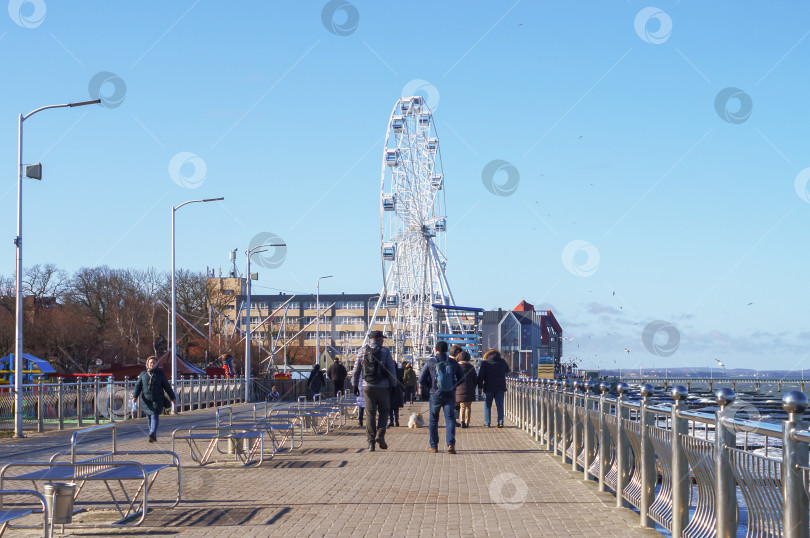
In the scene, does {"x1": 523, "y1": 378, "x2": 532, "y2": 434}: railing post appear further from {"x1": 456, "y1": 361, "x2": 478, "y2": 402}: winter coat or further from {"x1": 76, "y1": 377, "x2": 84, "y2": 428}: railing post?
{"x1": 76, "y1": 377, "x2": 84, "y2": 428}: railing post

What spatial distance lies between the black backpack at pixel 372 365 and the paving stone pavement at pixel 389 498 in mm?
1274

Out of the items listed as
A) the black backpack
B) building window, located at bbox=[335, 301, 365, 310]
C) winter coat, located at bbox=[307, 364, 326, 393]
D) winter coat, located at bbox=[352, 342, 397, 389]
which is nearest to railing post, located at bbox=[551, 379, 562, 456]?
winter coat, located at bbox=[352, 342, 397, 389]

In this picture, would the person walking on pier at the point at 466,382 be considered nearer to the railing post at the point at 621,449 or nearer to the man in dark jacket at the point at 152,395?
the man in dark jacket at the point at 152,395

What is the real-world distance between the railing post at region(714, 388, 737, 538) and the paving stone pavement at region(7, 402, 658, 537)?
2280 millimetres

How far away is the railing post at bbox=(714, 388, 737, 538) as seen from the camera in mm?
6207

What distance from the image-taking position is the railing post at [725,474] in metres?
6.21

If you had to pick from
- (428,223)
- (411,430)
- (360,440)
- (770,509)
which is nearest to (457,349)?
(411,430)

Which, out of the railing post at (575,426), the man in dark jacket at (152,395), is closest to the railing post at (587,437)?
the railing post at (575,426)

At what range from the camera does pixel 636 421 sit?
9.22m

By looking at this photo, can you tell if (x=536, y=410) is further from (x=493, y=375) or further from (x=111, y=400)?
(x=111, y=400)

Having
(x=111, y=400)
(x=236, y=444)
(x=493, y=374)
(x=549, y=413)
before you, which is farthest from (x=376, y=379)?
(x=111, y=400)

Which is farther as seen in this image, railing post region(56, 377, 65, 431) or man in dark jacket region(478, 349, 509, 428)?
railing post region(56, 377, 65, 431)

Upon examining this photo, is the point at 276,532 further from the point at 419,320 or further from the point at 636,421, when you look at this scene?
the point at 419,320

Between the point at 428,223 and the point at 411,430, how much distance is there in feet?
132
